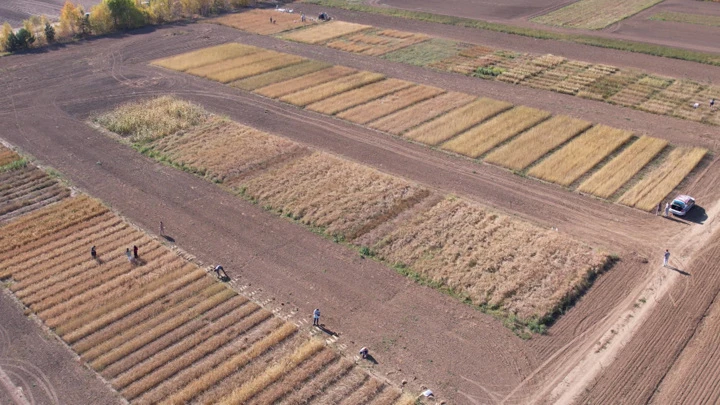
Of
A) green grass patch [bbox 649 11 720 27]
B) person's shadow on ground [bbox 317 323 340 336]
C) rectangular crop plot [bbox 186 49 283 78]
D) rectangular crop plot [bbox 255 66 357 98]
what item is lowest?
person's shadow on ground [bbox 317 323 340 336]

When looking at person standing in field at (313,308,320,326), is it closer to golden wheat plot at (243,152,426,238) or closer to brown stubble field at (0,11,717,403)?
brown stubble field at (0,11,717,403)

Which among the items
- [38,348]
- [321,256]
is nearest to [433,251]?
[321,256]

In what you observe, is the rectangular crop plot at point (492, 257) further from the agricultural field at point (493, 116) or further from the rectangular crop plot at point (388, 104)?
the rectangular crop plot at point (388, 104)

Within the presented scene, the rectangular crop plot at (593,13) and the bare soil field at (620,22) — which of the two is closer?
the bare soil field at (620,22)

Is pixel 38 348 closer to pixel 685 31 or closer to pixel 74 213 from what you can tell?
pixel 74 213

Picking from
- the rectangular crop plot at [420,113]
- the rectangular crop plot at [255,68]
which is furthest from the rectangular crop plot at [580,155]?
the rectangular crop plot at [255,68]

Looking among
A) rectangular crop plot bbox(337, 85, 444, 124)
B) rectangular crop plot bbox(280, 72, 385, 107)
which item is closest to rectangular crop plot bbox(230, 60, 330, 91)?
rectangular crop plot bbox(280, 72, 385, 107)
